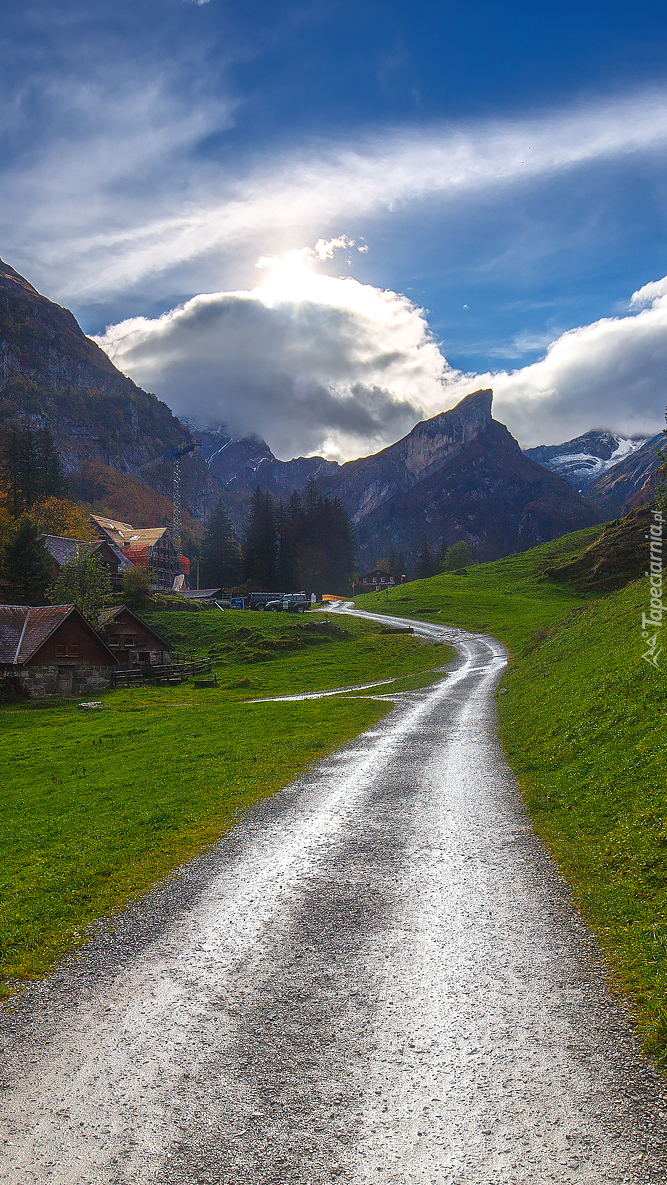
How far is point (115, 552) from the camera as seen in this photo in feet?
331

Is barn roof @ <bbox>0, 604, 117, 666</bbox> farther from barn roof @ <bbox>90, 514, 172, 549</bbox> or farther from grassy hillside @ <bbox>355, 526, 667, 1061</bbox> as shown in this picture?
barn roof @ <bbox>90, 514, 172, 549</bbox>

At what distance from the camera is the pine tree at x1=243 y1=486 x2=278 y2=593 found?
124062 mm

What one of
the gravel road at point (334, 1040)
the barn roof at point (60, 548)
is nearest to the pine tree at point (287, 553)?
the barn roof at point (60, 548)

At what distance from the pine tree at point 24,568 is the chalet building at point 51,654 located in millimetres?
15183

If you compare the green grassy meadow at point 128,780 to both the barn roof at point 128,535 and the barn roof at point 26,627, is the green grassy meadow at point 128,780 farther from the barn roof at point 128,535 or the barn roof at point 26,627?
the barn roof at point 128,535

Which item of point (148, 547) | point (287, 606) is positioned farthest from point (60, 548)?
point (148, 547)

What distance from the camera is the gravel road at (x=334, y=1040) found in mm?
4992

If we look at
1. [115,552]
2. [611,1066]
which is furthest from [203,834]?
[115,552]

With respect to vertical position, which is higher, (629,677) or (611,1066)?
(629,677)

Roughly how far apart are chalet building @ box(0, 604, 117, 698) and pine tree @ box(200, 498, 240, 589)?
7819 cm

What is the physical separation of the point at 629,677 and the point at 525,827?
27.5 feet

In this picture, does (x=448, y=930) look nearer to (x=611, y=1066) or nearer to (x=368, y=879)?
(x=368, y=879)

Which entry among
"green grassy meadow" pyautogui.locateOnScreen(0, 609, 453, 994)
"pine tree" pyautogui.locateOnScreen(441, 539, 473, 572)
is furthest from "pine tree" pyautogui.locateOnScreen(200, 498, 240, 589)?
"green grassy meadow" pyautogui.locateOnScreen(0, 609, 453, 994)

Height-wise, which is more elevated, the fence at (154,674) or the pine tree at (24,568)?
the pine tree at (24,568)
